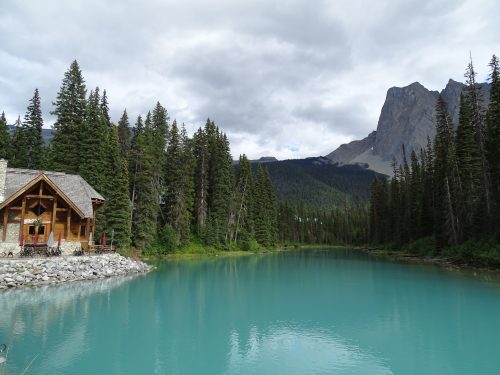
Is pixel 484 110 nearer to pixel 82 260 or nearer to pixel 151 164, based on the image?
pixel 151 164

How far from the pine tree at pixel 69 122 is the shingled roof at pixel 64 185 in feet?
30.8

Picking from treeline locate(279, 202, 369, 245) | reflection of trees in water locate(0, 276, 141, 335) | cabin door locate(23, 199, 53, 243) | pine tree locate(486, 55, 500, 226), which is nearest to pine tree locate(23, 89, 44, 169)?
cabin door locate(23, 199, 53, 243)

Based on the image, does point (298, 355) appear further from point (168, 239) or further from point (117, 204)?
point (168, 239)

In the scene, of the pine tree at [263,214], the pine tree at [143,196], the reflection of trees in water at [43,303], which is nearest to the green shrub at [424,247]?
the pine tree at [263,214]

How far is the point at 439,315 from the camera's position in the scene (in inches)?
839

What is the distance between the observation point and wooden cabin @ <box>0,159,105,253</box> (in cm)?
3172

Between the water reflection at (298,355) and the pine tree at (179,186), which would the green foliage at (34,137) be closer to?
the pine tree at (179,186)

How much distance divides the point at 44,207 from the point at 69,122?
18.7 meters

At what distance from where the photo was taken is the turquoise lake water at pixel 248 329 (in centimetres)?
1323

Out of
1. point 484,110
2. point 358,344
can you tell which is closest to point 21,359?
point 358,344

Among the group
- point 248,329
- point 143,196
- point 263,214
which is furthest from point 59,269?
point 263,214

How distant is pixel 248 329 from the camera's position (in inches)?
701

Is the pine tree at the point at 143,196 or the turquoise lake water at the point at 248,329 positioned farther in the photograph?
the pine tree at the point at 143,196

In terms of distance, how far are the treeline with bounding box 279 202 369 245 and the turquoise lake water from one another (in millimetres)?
102914
